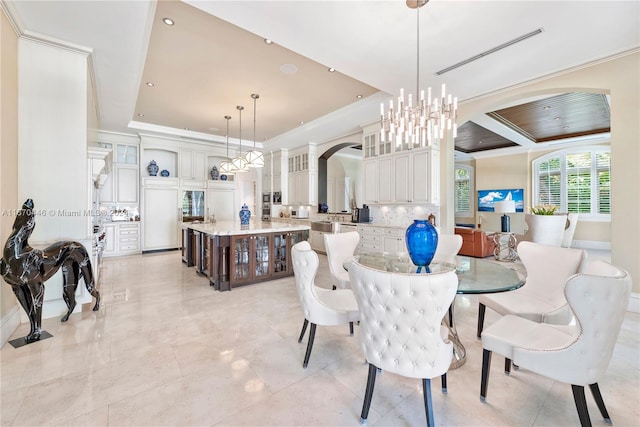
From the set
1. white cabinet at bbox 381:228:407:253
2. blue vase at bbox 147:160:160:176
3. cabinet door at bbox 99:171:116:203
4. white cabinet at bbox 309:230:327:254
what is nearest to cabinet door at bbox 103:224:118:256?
cabinet door at bbox 99:171:116:203

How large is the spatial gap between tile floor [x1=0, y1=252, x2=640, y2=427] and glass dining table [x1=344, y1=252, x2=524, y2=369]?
0.20 m

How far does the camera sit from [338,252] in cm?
323

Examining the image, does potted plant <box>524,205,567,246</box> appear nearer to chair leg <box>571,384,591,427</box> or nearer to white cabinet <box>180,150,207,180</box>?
chair leg <box>571,384,591,427</box>

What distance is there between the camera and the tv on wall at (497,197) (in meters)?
8.66

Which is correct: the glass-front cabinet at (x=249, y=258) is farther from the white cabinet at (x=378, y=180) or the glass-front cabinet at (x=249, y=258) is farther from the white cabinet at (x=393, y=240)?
the white cabinet at (x=378, y=180)

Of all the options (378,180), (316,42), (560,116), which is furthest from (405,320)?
(560,116)

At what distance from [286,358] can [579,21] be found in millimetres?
4156

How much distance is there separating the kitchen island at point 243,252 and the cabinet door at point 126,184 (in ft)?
10.6

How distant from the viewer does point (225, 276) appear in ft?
13.2

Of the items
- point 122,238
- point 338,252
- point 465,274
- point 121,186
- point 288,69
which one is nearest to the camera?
point 465,274

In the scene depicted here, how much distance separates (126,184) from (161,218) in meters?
1.18

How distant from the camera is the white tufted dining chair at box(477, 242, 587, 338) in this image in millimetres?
2100

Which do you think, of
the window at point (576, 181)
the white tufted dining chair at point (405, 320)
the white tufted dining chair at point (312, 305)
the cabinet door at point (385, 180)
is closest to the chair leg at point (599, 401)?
the white tufted dining chair at point (405, 320)

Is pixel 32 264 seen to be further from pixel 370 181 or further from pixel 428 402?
pixel 370 181
